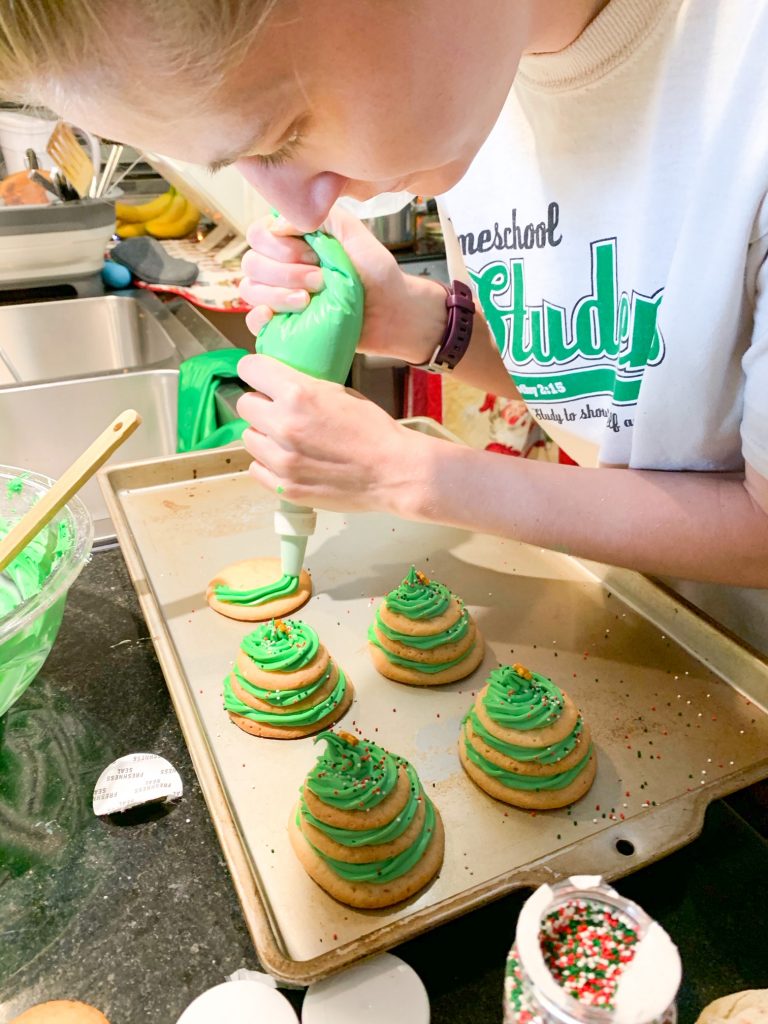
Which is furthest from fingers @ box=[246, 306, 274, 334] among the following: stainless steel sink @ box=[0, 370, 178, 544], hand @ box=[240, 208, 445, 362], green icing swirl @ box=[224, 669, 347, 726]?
stainless steel sink @ box=[0, 370, 178, 544]

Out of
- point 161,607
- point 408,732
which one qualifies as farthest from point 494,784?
point 161,607

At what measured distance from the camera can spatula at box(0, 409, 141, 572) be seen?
0.85 meters

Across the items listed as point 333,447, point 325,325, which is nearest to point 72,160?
point 325,325

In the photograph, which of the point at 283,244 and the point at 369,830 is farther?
the point at 283,244

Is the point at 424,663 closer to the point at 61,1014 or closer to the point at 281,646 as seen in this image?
the point at 281,646

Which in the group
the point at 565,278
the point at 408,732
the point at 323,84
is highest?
the point at 323,84

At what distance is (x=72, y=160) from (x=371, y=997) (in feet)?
7.39

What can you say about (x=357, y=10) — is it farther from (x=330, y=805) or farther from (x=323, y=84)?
(x=330, y=805)

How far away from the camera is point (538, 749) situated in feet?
3.07

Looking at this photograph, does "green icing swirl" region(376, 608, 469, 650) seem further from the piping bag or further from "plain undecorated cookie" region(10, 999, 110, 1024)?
"plain undecorated cookie" region(10, 999, 110, 1024)

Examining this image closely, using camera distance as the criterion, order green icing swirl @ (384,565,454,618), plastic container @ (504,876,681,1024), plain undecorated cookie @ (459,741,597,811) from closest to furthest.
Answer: plastic container @ (504,876,681,1024) < plain undecorated cookie @ (459,741,597,811) < green icing swirl @ (384,565,454,618)

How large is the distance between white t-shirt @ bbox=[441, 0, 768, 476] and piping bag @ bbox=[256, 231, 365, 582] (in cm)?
20

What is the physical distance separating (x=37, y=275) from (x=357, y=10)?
1.92 metres

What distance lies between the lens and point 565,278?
1014mm
